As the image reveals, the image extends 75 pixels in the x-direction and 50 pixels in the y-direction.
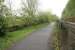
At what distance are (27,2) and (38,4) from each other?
171 inches

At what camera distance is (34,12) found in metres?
55.1

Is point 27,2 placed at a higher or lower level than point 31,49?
higher

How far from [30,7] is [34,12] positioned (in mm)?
1910

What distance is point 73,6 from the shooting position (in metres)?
24.8

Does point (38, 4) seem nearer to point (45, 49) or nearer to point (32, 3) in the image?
point (32, 3)

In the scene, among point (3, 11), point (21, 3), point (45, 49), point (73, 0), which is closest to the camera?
point (45, 49)

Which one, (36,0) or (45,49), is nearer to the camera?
(45,49)

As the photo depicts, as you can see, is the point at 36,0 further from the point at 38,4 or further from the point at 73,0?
the point at 73,0

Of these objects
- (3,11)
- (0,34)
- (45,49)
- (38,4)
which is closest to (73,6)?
(3,11)

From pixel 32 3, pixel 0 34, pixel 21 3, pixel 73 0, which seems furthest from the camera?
pixel 32 3

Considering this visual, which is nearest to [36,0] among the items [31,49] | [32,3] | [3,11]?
[32,3]

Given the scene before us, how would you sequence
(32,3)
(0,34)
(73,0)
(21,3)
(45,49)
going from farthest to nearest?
(32,3) → (21,3) → (73,0) → (0,34) → (45,49)

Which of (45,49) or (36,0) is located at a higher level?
(36,0)

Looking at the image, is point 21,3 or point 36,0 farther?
point 36,0
